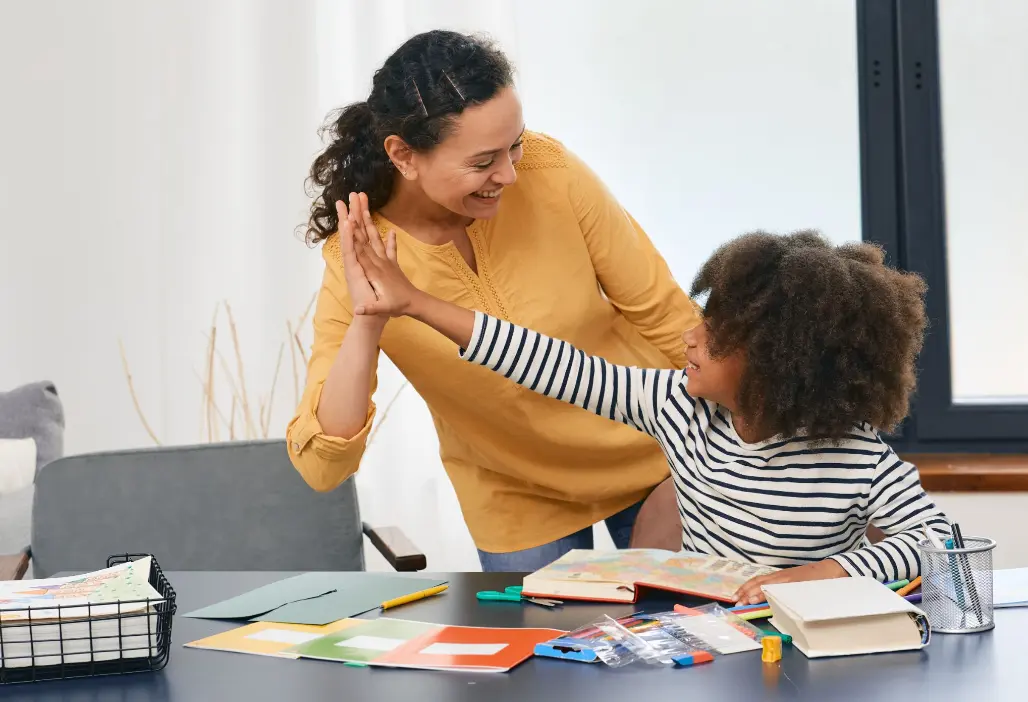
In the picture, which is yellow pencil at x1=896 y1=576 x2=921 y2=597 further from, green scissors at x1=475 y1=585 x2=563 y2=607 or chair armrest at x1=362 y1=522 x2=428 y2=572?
chair armrest at x1=362 y1=522 x2=428 y2=572

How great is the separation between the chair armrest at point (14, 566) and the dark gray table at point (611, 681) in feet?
2.37

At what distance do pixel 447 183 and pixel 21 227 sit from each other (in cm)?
209

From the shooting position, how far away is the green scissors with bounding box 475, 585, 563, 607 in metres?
1.26

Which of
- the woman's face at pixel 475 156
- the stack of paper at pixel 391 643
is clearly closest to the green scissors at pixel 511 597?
the stack of paper at pixel 391 643

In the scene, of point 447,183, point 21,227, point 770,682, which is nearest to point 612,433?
point 447,183

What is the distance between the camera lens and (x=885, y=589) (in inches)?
43.8

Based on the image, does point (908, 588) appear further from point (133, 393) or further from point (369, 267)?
point (133, 393)

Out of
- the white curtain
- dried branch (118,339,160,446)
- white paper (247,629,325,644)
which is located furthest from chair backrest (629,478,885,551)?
dried branch (118,339,160,446)

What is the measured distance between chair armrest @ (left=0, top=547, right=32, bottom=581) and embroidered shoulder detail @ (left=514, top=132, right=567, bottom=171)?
1.04 meters

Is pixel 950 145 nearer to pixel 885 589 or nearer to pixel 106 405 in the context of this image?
pixel 885 589

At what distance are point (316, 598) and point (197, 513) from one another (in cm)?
81

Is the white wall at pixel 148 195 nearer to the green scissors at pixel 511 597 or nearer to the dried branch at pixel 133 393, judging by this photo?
the dried branch at pixel 133 393

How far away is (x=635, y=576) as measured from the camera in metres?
1.28

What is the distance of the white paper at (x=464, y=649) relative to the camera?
1089 mm
